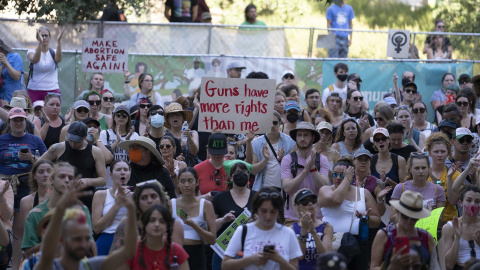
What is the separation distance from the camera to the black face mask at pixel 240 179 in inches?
373

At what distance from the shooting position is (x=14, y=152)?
35.1ft

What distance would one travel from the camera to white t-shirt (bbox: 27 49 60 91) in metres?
14.7

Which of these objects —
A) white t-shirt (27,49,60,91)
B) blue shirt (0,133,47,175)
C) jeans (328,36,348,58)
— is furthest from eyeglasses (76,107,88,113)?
jeans (328,36,348,58)

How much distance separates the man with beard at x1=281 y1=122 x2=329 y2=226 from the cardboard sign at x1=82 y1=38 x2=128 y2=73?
5.41 meters

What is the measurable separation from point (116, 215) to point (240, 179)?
136 cm

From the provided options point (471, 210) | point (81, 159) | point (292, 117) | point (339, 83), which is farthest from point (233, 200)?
point (339, 83)

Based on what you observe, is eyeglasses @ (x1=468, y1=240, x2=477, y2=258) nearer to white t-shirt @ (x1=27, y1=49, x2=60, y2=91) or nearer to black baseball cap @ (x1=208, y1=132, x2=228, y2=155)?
black baseball cap @ (x1=208, y1=132, x2=228, y2=155)

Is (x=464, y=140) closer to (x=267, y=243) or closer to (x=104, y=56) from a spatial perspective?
(x=267, y=243)

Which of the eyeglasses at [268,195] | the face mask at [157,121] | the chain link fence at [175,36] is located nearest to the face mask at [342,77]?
the chain link fence at [175,36]

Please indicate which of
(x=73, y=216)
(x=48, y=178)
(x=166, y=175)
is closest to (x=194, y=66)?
(x=166, y=175)

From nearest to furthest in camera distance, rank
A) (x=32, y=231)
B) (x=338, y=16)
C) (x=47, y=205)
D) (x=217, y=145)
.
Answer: (x=32, y=231) → (x=47, y=205) → (x=217, y=145) → (x=338, y=16)

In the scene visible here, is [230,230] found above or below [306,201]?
below

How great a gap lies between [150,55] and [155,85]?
539 millimetres

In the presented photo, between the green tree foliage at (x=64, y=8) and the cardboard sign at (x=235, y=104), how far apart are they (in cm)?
494
